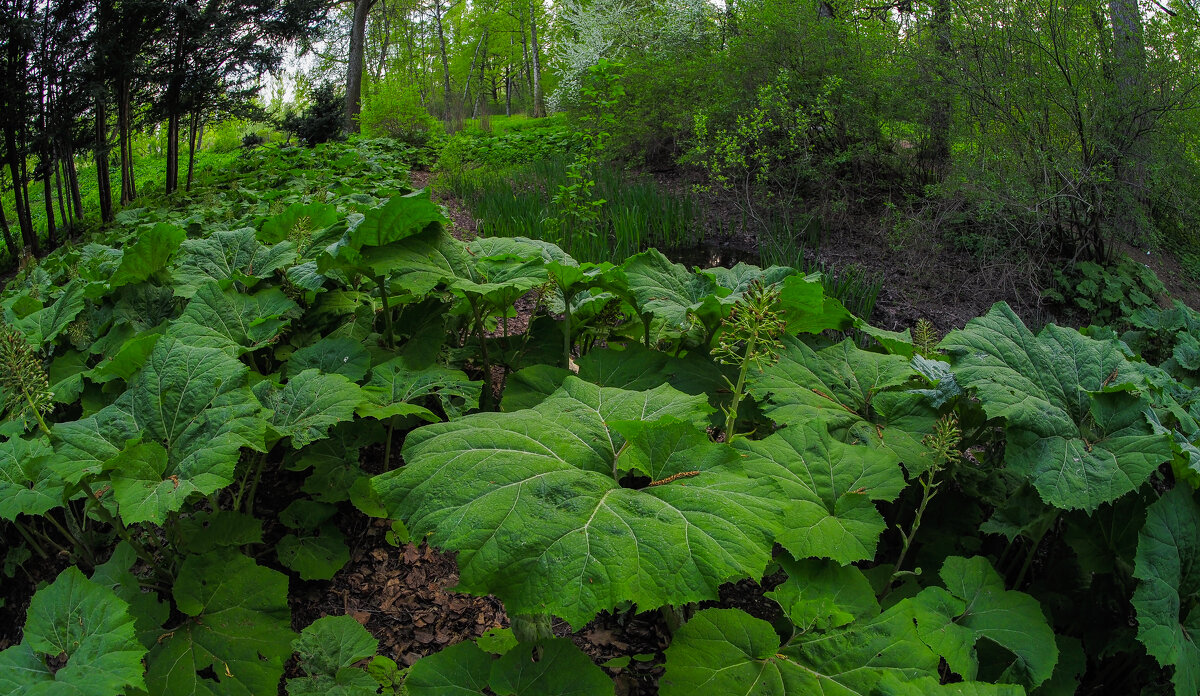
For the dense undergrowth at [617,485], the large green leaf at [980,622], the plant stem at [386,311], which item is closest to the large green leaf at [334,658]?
the dense undergrowth at [617,485]

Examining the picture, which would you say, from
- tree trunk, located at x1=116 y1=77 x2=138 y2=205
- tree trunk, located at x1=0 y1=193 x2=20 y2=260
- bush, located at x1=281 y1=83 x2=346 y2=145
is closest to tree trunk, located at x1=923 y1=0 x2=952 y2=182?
tree trunk, located at x1=116 y1=77 x2=138 y2=205

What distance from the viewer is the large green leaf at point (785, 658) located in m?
1.13

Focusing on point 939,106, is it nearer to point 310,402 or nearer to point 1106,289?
point 1106,289

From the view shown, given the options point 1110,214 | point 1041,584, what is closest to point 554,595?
point 1041,584

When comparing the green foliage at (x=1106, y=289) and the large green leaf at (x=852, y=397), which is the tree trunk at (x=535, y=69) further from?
the large green leaf at (x=852, y=397)

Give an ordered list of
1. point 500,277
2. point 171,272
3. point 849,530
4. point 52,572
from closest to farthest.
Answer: point 849,530
point 500,277
point 52,572
point 171,272

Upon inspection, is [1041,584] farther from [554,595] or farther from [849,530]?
[554,595]

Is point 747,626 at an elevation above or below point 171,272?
below

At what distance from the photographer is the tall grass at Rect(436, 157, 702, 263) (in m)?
4.50

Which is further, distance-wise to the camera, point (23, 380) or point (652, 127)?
point (652, 127)

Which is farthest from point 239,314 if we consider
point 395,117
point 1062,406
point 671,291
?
point 395,117

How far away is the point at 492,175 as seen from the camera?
8.24 meters

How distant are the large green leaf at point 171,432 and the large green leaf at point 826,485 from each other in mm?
1229

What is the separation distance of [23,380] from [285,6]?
1120 centimetres
